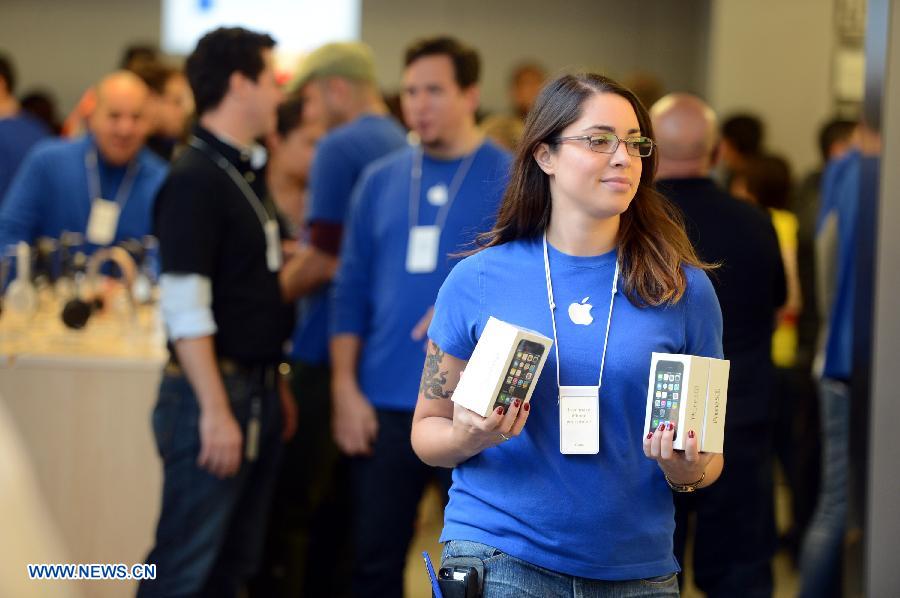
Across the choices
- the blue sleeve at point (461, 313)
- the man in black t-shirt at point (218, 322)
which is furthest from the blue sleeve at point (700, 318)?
the man in black t-shirt at point (218, 322)

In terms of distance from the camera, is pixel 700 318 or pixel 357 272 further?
pixel 357 272

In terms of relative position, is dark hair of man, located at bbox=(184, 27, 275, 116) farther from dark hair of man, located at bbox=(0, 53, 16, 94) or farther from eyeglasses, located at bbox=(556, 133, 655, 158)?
dark hair of man, located at bbox=(0, 53, 16, 94)

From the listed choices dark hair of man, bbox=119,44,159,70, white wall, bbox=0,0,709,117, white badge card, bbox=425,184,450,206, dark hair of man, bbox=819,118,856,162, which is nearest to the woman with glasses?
white badge card, bbox=425,184,450,206

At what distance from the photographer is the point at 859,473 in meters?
2.94

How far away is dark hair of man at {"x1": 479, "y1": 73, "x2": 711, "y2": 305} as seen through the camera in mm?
1931

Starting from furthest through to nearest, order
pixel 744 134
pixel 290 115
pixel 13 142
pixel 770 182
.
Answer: pixel 744 134 < pixel 13 142 < pixel 770 182 < pixel 290 115

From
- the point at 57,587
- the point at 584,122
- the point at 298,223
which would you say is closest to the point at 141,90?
the point at 298,223

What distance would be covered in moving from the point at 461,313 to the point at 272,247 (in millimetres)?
1268

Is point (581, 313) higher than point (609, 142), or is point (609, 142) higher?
point (609, 142)

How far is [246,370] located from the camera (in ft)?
10.2

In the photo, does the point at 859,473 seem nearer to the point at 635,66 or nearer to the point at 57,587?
the point at 57,587

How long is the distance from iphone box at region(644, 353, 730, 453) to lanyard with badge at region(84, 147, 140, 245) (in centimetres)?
335

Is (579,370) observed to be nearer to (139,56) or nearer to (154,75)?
(154,75)

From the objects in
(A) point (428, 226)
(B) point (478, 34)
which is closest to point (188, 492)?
(A) point (428, 226)
